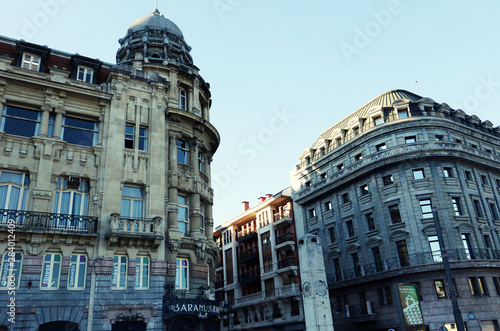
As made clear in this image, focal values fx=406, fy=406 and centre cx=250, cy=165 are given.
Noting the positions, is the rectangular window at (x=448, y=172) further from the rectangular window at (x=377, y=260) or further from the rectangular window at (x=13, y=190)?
the rectangular window at (x=13, y=190)

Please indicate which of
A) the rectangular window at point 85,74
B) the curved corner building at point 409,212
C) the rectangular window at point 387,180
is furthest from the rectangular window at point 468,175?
the rectangular window at point 85,74

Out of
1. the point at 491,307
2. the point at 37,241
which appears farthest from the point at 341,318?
the point at 37,241

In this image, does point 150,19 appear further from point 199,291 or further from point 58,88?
point 199,291

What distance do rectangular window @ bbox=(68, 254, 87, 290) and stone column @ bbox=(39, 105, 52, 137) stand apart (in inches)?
295

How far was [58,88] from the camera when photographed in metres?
24.8

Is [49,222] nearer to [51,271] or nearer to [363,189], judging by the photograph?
[51,271]

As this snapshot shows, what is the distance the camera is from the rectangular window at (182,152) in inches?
1131

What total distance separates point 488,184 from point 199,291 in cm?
3348

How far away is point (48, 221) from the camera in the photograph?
72.0ft

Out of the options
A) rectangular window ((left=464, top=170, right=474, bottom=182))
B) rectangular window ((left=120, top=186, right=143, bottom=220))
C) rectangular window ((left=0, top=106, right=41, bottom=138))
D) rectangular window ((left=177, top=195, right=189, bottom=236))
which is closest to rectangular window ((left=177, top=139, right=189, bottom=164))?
rectangular window ((left=177, top=195, right=189, bottom=236))

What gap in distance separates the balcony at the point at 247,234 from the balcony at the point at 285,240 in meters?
6.03

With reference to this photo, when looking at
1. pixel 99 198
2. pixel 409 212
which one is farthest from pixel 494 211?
pixel 99 198

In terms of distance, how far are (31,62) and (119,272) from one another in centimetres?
1431

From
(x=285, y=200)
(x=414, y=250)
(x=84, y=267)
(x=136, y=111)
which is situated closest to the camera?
(x=84, y=267)
